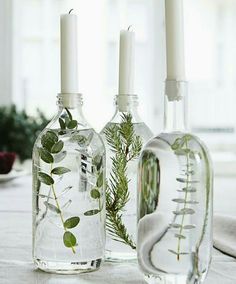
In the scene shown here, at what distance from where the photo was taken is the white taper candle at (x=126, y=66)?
→ 0.79m

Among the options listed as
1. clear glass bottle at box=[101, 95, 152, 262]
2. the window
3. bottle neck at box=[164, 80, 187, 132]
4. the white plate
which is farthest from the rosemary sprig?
the window

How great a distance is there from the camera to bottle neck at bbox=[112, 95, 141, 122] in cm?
78

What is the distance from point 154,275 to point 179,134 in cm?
15

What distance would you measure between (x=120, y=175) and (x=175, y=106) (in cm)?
15

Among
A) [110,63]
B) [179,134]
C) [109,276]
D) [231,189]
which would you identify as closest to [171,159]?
[179,134]

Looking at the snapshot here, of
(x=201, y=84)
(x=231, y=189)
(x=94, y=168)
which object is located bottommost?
(x=231, y=189)

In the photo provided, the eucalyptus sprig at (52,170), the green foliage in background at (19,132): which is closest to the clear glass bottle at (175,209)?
the eucalyptus sprig at (52,170)

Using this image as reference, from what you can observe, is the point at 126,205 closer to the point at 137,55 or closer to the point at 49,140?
the point at 49,140

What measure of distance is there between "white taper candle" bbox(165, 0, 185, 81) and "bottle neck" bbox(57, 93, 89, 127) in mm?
133

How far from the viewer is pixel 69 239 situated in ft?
2.23

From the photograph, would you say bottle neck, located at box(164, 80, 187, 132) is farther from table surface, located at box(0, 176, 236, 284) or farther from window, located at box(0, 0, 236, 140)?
window, located at box(0, 0, 236, 140)

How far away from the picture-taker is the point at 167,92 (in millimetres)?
635

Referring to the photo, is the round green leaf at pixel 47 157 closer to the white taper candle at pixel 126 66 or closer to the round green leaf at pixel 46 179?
the round green leaf at pixel 46 179

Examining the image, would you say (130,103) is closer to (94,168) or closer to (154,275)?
(94,168)
